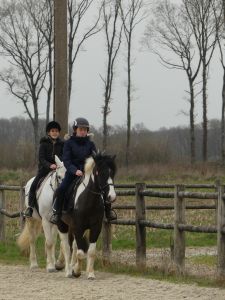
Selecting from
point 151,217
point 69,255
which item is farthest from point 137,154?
point 69,255

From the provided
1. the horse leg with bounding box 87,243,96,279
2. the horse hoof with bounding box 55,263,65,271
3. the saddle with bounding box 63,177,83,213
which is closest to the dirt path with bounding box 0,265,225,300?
the horse leg with bounding box 87,243,96,279

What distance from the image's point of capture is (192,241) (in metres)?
18.5

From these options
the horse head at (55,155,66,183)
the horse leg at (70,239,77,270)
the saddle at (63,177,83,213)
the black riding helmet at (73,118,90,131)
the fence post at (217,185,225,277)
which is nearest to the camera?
the fence post at (217,185,225,277)

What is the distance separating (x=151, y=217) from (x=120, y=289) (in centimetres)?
1147

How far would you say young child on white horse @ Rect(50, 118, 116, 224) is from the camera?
11.9m

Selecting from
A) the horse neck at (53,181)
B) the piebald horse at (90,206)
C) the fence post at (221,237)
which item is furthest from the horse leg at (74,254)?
the fence post at (221,237)

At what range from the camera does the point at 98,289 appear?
10.5 metres

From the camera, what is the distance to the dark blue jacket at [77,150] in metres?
11.9

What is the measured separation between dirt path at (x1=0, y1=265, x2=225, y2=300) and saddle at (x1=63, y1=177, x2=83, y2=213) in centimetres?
111

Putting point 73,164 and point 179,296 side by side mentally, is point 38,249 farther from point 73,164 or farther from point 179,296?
point 179,296

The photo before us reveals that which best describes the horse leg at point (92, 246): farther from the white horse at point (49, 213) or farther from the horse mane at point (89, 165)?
the horse mane at point (89, 165)

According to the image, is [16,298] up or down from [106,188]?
down

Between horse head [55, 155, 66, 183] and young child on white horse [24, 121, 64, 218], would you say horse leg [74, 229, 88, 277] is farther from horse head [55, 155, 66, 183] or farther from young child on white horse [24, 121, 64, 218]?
young child on white horse [24, 121, 64, 218]

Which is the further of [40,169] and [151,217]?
[151,217]
